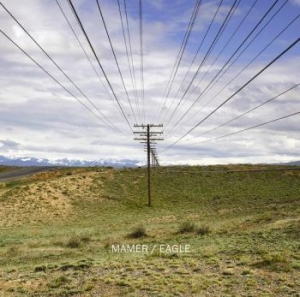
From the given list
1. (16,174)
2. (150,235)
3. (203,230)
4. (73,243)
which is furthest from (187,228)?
(16,174)

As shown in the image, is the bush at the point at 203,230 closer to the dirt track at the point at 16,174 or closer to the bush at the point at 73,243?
the bush at the point at 73,243

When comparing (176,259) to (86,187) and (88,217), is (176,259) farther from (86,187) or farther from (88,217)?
(86,187)

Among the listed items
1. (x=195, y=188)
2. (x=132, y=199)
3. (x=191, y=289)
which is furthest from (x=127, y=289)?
(x=195, y=188)

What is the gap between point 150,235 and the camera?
125 feet

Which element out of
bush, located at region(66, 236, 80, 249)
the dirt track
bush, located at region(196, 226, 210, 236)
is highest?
the dirt track

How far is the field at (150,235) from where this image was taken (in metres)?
19.8

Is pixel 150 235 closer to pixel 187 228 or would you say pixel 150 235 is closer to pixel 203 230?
pixel 187 228

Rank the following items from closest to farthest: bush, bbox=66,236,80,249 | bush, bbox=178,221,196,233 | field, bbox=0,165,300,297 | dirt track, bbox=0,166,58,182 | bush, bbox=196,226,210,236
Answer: field, bbox=0,165,300,297
bush, bbox=66,236,80,249
bush, bbox=196,226,210,236
bush, bbox=178,221,196,233
dirt track, bbox=0,166,58,182

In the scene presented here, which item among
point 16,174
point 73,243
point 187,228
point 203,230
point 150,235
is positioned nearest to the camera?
point 73,243

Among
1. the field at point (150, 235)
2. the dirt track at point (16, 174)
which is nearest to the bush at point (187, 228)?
the field at point (150, 235)

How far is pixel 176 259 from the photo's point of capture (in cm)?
2456

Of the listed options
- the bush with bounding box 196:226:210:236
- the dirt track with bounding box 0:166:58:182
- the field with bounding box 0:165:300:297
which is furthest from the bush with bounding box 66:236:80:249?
the dirt track with bounding box 0:166:58:182

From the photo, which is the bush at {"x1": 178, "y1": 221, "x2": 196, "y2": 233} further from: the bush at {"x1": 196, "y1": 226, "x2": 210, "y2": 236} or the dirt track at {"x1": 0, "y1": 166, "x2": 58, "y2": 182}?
the dirt track at {"x1": 0, "y1": 166, "x2": 58, "y2": 182}

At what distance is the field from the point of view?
19766mm
